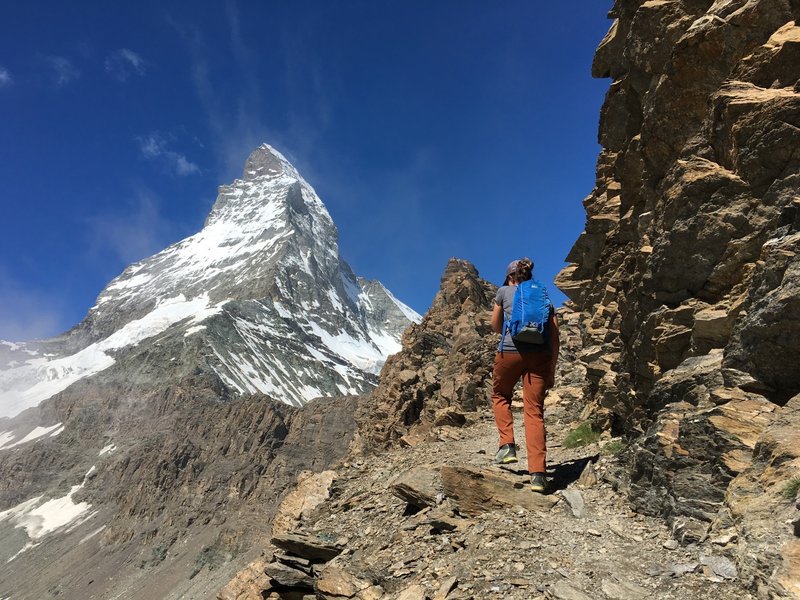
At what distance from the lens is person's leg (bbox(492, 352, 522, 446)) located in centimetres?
797

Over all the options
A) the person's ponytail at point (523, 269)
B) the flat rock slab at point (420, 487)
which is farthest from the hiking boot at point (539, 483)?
the person's ponytail at point (523, 269)

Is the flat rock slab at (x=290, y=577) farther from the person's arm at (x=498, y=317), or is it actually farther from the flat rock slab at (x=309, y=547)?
the person's arm at (x=498, y=317)

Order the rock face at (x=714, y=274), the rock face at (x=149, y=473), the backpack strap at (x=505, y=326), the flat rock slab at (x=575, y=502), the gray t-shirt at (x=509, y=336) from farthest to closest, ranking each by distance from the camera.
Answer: the rock face at (x=149, y=473)
the backpack strap at (x=505, y=326)
the gray t-shirt at (x=509, y=336)
the flat rock slab at (x=575, y=502)
the rock face at (x=714, y=274)

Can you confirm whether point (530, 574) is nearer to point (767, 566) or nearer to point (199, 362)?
point (767, 566)

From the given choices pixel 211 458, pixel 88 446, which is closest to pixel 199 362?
pixel 88 446

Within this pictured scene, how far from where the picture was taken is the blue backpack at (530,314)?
7.56 metres

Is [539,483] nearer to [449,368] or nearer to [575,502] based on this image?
[575,502]

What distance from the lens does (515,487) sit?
7316 millimetres

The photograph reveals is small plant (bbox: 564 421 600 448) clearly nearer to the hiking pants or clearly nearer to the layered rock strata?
the hiking pants

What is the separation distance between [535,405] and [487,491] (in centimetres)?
139

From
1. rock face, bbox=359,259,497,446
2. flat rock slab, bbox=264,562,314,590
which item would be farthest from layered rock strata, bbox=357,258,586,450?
flat rock slab, bbox=264,562,314,590

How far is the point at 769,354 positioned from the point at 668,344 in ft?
6.86

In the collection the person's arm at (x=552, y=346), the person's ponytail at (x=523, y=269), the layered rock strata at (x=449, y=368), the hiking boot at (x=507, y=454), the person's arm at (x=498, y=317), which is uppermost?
the layered rock strata at (x=449, y=368)

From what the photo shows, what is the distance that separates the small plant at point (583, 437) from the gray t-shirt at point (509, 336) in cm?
367
